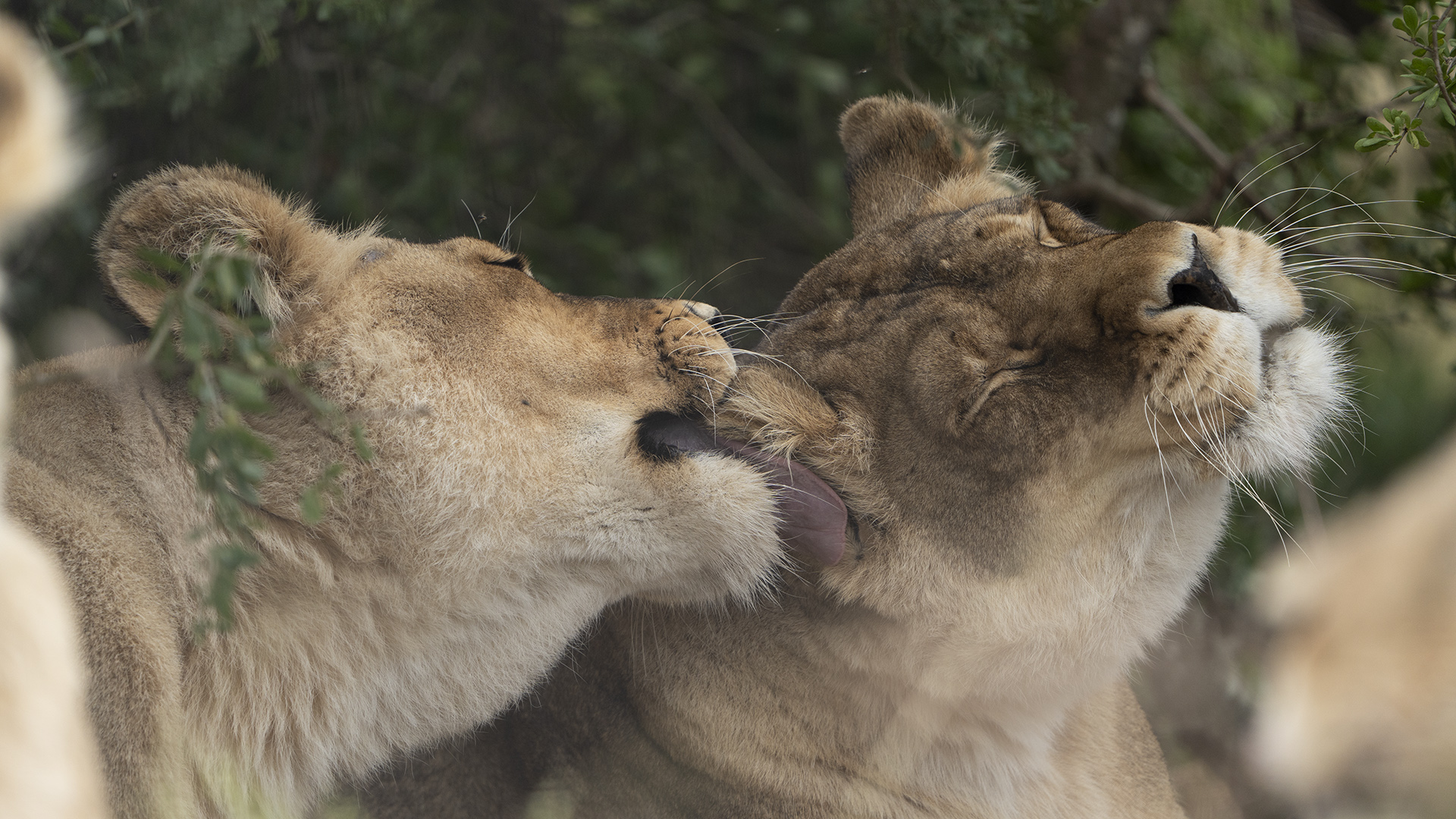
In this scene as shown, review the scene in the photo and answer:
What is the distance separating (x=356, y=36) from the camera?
3.81 metres

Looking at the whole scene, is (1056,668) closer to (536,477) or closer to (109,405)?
(536,477)

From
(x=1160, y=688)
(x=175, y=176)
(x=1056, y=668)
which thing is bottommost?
(x=1160, y=688)

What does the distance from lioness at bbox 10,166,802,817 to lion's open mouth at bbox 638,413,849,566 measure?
15 mm

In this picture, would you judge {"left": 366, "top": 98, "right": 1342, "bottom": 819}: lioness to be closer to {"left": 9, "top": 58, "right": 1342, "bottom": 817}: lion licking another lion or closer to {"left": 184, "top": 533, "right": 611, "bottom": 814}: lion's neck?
{"left": 9, "top": 58, "right": 1342, "bottom": 817}: lion licking another lion

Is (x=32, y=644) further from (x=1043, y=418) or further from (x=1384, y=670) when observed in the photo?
(x=1384, y=670)

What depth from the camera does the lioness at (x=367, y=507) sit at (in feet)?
6.14

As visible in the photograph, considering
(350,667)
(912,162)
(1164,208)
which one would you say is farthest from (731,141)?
(350,667)

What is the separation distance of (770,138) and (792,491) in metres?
2.89

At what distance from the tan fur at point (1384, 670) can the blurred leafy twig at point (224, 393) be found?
135cm

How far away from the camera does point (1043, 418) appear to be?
206cm

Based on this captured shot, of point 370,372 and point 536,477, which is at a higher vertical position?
point 370,372

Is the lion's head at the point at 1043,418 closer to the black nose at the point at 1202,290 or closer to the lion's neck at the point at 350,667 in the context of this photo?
the black nose at the point at 1202,290

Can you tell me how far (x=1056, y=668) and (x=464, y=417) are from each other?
3.83 ft

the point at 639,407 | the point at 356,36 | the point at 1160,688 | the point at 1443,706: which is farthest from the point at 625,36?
the point at 1443,706
